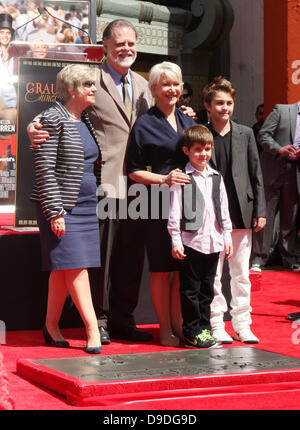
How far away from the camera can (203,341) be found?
4.43 metres

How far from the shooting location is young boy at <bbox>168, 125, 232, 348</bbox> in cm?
444

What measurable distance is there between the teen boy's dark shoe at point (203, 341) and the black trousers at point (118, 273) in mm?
469

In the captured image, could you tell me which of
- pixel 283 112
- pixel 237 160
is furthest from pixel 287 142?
pixel 237 160

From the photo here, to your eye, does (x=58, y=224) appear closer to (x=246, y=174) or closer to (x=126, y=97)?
(x=126, y=97)

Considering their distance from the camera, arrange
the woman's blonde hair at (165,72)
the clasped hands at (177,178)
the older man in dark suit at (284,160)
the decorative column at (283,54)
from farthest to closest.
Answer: the decorative column at (283,54)
the older man in dark suit at (284,160)
the woman's blonde hair at (165,72)
the clasped hands at (177,178)

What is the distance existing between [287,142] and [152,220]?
2018 mm

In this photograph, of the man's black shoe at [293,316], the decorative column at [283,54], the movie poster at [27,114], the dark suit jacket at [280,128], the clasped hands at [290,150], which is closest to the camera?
Result: the movie poster at [27,114]

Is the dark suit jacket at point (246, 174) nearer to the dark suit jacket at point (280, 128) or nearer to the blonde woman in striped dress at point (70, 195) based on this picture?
the blonde woman in striped dress at point (70, 195)

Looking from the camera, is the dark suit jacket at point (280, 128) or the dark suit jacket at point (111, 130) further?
the dark suit jacket at point (280, 128)

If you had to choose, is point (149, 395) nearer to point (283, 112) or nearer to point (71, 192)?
point (71, 192)

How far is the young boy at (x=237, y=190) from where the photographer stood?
15.4 ft

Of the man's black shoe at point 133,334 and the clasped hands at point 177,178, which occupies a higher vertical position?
the clasped hands at point 177,178

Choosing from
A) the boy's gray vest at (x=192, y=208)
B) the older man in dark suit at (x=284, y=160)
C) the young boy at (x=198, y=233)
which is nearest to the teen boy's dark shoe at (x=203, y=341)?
the young boy at (x=198, y=233)

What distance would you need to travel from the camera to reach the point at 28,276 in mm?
5016
